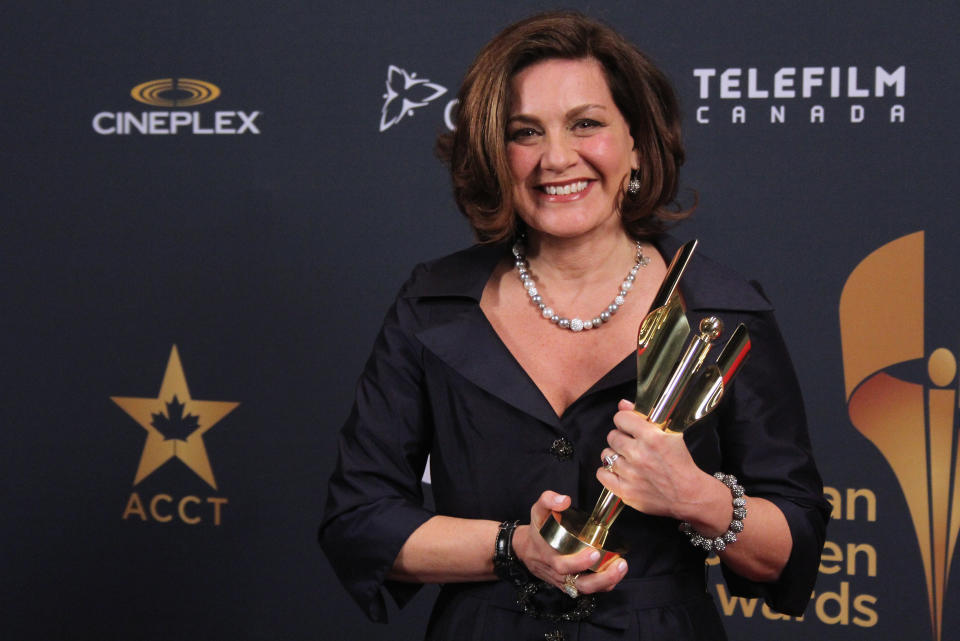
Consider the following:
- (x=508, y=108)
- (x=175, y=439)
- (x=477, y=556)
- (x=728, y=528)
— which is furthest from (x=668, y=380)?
(x=175, y=439)

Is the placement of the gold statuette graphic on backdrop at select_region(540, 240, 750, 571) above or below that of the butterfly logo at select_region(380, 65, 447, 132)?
below

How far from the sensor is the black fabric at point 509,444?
130 cm

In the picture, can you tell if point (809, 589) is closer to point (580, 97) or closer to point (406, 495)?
point (406, 495)

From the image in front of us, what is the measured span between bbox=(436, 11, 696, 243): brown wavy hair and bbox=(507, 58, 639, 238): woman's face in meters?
0.01

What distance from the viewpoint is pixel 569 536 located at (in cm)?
114

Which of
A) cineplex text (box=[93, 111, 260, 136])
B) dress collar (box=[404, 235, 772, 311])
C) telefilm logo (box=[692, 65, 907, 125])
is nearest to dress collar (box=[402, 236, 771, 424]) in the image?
dress collar (box=[404, 235, 772, 311])

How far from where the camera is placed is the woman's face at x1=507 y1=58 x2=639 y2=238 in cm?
134

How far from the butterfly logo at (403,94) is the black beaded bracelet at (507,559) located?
1.33 meters

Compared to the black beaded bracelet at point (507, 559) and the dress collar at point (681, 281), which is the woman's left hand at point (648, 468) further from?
the dress collar at point (681, 281)

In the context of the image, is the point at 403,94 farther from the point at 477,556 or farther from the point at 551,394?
the point at 477,556

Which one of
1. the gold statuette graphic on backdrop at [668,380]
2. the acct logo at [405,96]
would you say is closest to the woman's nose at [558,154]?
the gold statuette graphic on backdrop at [668,380]

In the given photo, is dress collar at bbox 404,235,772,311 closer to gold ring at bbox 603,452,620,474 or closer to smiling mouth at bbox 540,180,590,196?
smiling mouth at bbox 540,180,590,196

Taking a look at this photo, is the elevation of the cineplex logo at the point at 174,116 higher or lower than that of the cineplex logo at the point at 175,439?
higher

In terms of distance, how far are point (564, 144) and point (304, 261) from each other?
3.99ft
